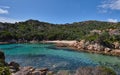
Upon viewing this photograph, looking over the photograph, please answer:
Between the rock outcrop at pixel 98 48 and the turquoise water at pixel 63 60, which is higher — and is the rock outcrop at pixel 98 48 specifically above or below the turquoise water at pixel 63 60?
above

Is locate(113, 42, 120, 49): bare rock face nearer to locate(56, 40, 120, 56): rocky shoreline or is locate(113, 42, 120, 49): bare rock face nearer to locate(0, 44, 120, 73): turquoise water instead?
locate(56, 40, 120, 56): rocky shoreline

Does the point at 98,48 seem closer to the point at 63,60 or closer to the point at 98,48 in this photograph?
the point at 98,48

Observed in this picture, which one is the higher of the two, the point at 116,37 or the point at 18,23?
the point at 18,23

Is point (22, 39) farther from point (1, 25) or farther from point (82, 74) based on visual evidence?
point (82, 74)

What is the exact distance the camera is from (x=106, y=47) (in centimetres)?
9344

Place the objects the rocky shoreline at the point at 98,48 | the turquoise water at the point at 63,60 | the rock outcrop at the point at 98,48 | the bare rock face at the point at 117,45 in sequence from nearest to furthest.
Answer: the turquoise water at the point at 63,60, the rocky shoreline at the point at 98,48, the rock outcrop at the point at 98,48, the bare rock face at the point at 117,45

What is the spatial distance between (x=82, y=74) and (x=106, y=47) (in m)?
69.5

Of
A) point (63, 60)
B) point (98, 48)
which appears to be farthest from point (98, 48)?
point (63, 60)

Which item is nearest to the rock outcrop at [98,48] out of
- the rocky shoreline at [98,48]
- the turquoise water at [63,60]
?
the rocky shoreline at [98,48]

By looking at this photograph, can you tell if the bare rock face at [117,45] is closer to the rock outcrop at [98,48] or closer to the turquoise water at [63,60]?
the rock outcrop at [98,48]

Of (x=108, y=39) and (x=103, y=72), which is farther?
(x=108, y=39)

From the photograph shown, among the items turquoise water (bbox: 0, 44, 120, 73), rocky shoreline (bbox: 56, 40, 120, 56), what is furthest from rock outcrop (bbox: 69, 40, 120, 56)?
turquoise water (bbox: 0, 44, 120, 73)

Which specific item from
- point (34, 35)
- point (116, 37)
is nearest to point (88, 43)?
point (116, 37)

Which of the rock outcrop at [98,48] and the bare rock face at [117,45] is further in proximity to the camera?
the bare rock face at [117,45]
